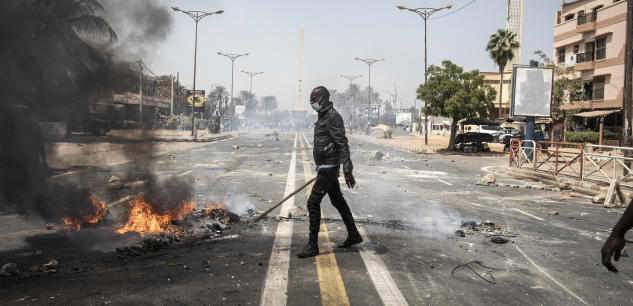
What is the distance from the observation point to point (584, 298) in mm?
3668

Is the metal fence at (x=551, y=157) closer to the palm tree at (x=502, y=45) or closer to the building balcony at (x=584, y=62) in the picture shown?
the building balcony at (x=584, y=62)

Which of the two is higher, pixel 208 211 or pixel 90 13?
pixel 90 13

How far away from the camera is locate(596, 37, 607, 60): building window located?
116ft

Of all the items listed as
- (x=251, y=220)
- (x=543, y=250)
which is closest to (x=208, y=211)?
(x=251, y=220)

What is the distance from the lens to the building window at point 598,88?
3556 cm

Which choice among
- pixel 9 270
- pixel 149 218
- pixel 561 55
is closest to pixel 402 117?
pixel 561 55

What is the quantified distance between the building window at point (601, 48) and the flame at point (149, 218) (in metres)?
38.4

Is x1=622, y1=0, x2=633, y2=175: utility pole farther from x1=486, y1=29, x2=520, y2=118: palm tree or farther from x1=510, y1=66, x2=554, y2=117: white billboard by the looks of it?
x1=486, y1=29, x2=520, y2=118: palm tree

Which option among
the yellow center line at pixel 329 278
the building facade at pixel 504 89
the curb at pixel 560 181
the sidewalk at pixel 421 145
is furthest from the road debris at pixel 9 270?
the building facade at pixel 504 89

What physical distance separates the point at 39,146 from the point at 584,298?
6.13 metres

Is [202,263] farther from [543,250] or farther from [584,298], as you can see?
[543,250]

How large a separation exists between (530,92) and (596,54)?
21684mm

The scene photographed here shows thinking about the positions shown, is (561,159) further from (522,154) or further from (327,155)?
(327,155)

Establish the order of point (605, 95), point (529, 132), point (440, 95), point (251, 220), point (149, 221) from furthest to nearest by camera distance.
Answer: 1. point (605, 95)
2. point (440, 95)
3. point (529, 132)
4. point (251, 220)
5. point (149, 221)
